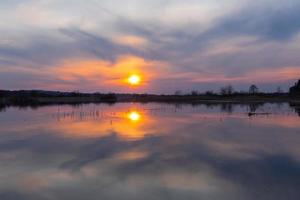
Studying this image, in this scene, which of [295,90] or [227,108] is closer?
[227,108]

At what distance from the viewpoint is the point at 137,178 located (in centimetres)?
1198

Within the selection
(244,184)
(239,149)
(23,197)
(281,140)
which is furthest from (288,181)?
(281,140)

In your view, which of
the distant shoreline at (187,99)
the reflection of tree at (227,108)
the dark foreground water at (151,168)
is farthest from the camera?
the distant shoreline at (187,99)

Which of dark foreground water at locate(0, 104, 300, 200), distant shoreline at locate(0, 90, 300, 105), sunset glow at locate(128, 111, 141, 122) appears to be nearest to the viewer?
dark foreground water at locate(0, 104, 300, 200)

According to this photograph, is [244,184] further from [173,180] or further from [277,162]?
[277,162]

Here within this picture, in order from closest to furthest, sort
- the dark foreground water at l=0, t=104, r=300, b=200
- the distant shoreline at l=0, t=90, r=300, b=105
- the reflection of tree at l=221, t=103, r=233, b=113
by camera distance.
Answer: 1. the dark foreground water at l=0, t=104, r=300, b=200
2. the reflection of tree at l=221, t=103, r=233, b=113
3. the distant shoreline at l=0, t=90, r=300, b=105

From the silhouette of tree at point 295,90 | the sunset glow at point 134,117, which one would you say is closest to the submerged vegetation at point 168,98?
the silhouette of tree at point 295,90

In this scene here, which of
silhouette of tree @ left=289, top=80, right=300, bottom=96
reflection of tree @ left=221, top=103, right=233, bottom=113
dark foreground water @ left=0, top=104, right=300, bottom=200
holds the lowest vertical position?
→ dark foreground water @ left=0, top=104, right=300, bottom=200

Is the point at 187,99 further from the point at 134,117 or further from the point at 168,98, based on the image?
the point at 134,117

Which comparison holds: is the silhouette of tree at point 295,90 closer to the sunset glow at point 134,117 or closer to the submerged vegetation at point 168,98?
the submerged vegetation at point 168,98

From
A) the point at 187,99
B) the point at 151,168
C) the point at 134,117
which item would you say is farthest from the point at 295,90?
the point at 151,168

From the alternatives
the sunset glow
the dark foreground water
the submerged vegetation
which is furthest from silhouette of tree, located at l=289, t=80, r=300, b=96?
the dark foreground water

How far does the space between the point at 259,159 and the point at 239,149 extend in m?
2.48

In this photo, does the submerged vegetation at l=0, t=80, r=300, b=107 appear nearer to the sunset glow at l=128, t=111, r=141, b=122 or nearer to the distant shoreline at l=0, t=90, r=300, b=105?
the distant shoreline at l=0, t=90, r=300, b=105
